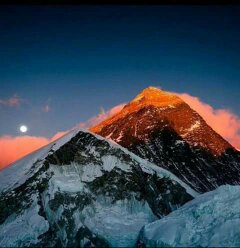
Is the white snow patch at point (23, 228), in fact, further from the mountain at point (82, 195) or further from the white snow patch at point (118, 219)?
the white snow patch at point (118, 219)

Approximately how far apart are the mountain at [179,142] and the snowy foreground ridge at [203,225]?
86631 mm

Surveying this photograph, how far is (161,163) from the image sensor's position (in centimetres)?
15250

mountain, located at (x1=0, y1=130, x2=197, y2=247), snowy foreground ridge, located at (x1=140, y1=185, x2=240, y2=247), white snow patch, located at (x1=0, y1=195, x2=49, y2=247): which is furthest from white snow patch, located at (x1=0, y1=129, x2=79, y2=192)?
snowy foreground ridge, located at (x1=140, y1=185, x2=240, y2=247)

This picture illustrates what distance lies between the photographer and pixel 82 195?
207 ft

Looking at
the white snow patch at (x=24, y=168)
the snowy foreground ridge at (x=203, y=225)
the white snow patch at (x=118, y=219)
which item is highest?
the white snow patch at (x=24, y=168)

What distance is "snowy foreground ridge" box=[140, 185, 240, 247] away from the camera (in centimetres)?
4912

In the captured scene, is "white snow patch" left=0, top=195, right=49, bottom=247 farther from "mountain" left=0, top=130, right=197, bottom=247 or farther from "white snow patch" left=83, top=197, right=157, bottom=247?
"white snow patch" left=83, top=197, right=157, bottom=247

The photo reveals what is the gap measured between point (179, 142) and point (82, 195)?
375ft

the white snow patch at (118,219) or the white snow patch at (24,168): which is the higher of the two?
the white snow patch at (24,168)

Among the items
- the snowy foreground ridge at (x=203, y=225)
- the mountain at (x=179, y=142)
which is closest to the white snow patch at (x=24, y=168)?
the snowy foreground ridge at (x=203, y=225)

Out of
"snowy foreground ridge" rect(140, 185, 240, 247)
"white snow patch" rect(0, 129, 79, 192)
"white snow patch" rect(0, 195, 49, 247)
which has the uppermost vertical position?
"white snow patch" rect(0, 129, 79, 192)

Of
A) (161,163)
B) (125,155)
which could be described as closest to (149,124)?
(161,163)

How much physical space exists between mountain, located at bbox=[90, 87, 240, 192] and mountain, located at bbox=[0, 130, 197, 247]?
75169 mm

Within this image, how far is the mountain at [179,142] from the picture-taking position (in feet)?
512
